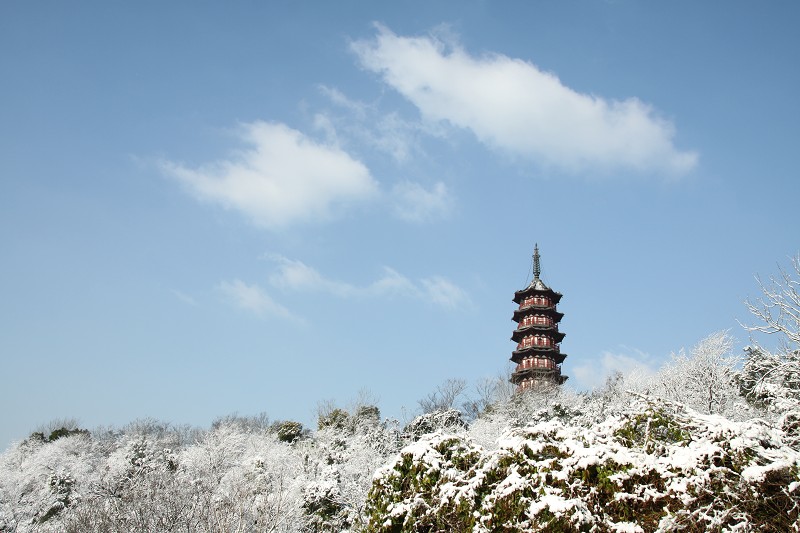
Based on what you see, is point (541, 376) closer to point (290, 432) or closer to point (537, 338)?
point (537, 338)

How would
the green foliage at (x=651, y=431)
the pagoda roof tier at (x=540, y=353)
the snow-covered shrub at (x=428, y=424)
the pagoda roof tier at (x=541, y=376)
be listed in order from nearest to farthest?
the green foliage at (x=651, y=431), the snow-covered shrub at (x=428, y=424), the pagoda roof tier at (x=541, y=376), the pagoda roof tier at (x=540, y=353)

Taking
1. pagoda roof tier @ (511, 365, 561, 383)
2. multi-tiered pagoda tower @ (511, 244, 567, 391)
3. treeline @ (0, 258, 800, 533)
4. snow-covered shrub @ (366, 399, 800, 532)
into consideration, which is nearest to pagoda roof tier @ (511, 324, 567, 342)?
multi-tiered pagoda tower @ (511, 244, 567, 391)

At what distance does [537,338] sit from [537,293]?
4.41 metres

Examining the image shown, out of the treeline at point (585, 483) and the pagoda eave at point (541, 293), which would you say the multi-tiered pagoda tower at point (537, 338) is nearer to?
the pagoda eave at point (541, 293)

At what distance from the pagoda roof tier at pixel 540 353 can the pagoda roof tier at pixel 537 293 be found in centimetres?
519

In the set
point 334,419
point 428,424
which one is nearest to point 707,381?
point 428,424

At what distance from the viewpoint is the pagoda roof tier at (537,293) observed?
53625 mm

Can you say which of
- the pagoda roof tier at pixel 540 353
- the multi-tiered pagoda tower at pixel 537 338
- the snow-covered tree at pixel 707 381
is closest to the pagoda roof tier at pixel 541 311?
the multi-tiered pagoda tower at pixel 537 338

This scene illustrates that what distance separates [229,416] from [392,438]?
44.9 metres

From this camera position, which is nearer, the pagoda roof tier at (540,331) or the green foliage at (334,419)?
the green foliage at (334,419)

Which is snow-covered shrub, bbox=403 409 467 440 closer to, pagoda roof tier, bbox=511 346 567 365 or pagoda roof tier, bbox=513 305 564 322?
pagoda roof tier, bbox=511 346 567 365

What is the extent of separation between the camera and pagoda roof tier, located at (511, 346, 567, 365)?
167 feet

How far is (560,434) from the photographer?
9805 mm

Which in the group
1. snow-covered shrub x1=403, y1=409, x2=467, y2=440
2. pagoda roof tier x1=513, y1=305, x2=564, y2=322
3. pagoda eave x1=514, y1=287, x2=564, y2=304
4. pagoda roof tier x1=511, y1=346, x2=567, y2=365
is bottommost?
snow-covered shrub x1=403, y1=409, x2=467, y2=440
